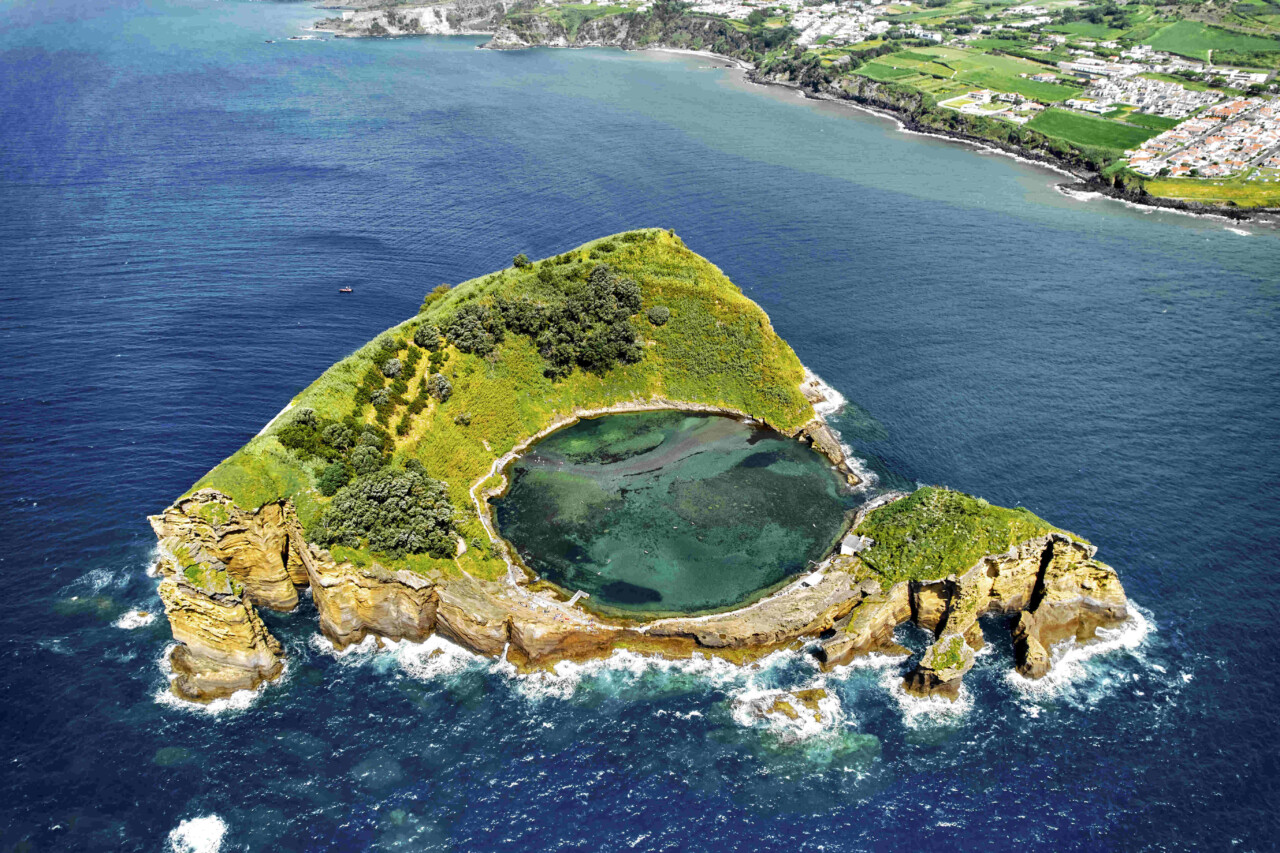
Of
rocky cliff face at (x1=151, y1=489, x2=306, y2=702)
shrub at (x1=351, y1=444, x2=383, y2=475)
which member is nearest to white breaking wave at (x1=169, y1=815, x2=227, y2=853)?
rocky cliff face at (x1=151, y1=489, x2=306, y2=702)

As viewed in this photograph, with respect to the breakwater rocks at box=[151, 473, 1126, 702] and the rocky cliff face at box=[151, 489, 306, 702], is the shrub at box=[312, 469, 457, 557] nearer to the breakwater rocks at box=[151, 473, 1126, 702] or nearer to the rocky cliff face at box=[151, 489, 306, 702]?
the breakwater rocks at box=[151, 473, 1126, 702]

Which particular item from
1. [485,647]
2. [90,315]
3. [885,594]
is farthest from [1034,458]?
[90,315]

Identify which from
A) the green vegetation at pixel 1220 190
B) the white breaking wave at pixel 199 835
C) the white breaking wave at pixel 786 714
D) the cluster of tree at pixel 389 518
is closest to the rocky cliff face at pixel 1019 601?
the white breaking wave at pixel 786 714

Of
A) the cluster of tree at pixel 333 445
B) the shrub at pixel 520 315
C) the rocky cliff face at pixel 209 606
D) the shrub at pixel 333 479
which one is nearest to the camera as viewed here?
the rocky cliff face at pixel 209 606

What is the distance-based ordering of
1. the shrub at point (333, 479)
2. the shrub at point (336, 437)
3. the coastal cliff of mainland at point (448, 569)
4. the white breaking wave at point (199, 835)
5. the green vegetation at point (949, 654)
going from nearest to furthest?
1. the white breaking wave at point (199, 835)
2. the green vegetation at point (949, 654)
3. the coastal cliff of mainland at point (448, 569)
4. the shrub at point (333, 479)
5. the shrub at point (336, 437)

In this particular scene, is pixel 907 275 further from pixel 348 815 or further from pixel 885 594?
pixel 348 815

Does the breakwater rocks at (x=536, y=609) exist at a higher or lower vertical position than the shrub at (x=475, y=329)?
lower

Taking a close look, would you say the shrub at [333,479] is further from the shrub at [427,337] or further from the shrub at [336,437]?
the shrub at [427,337]

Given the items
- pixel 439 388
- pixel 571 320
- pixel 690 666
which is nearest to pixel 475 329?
pixel 439 388
